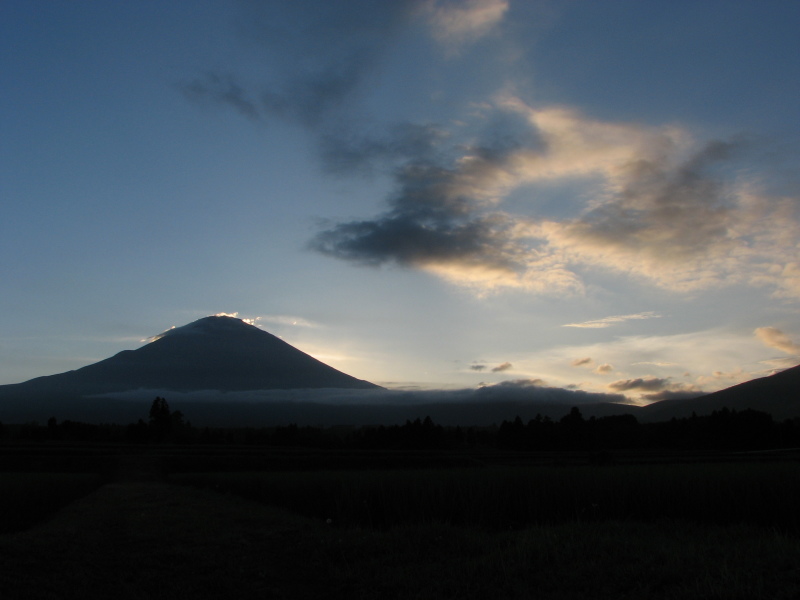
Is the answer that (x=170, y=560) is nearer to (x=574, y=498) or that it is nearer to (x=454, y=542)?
(x=454, y=542)

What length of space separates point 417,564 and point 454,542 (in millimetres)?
867

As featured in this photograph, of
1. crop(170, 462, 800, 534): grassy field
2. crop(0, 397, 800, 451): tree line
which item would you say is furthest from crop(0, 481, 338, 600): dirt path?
crop(0, 397, 800, 451): tree line

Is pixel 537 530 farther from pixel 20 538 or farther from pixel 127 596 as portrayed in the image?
pixel 20 538

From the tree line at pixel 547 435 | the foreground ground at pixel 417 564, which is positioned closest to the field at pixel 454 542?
the foreground ground at pixel 417 564

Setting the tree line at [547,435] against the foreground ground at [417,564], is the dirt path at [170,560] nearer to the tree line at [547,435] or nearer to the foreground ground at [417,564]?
the foreground ground at [417,564]

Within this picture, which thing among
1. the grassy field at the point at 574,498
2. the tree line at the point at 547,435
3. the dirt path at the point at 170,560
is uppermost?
the tree line at the point at 547,435

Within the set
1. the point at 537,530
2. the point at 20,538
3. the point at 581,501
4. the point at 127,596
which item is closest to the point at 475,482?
the point at 581,501

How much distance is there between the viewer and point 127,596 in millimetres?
7105

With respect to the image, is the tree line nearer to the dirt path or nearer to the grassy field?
the grassy field

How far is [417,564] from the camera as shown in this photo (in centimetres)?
792

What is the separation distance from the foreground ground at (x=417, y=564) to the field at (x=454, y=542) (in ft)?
0.09

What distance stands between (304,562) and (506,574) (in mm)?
3253

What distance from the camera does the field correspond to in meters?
6.66

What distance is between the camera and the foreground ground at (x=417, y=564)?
6.27 meters
